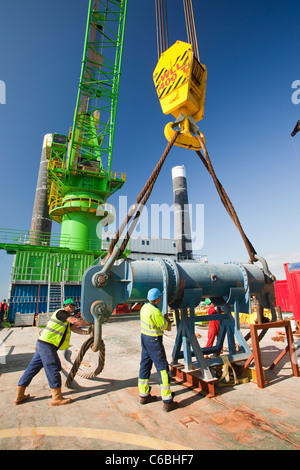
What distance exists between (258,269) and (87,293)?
143 inches

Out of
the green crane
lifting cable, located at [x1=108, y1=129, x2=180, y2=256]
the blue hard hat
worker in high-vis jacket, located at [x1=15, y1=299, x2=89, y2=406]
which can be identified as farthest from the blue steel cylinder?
the green crane

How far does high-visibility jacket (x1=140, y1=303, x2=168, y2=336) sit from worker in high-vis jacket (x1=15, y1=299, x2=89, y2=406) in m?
0.95

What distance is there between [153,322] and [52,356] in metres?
1.68

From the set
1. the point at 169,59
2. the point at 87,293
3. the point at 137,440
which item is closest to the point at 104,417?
the point at 137,440

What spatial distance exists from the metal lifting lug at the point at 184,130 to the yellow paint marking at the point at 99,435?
514 centimetres

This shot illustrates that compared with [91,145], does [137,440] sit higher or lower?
lower

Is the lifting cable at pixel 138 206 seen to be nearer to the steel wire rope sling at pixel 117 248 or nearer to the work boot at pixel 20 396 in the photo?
the steel wire rope sling at pixel 117 248

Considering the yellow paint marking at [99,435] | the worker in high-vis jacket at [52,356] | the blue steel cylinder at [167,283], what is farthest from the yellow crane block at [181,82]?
the yellow paint marking at [99,435]

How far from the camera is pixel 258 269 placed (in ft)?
16.6

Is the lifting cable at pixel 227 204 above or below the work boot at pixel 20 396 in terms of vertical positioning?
above

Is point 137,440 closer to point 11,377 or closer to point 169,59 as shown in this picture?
point 11,377

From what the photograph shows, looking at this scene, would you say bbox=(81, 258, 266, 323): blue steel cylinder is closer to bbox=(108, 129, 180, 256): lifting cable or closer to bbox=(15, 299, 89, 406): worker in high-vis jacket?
bbox=(108, 129, 180, 256): lifting cable

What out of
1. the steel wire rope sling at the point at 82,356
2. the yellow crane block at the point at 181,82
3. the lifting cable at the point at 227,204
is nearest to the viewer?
the steel wire rope sling at the point at 82,356

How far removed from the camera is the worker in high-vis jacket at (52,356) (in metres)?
3.58
